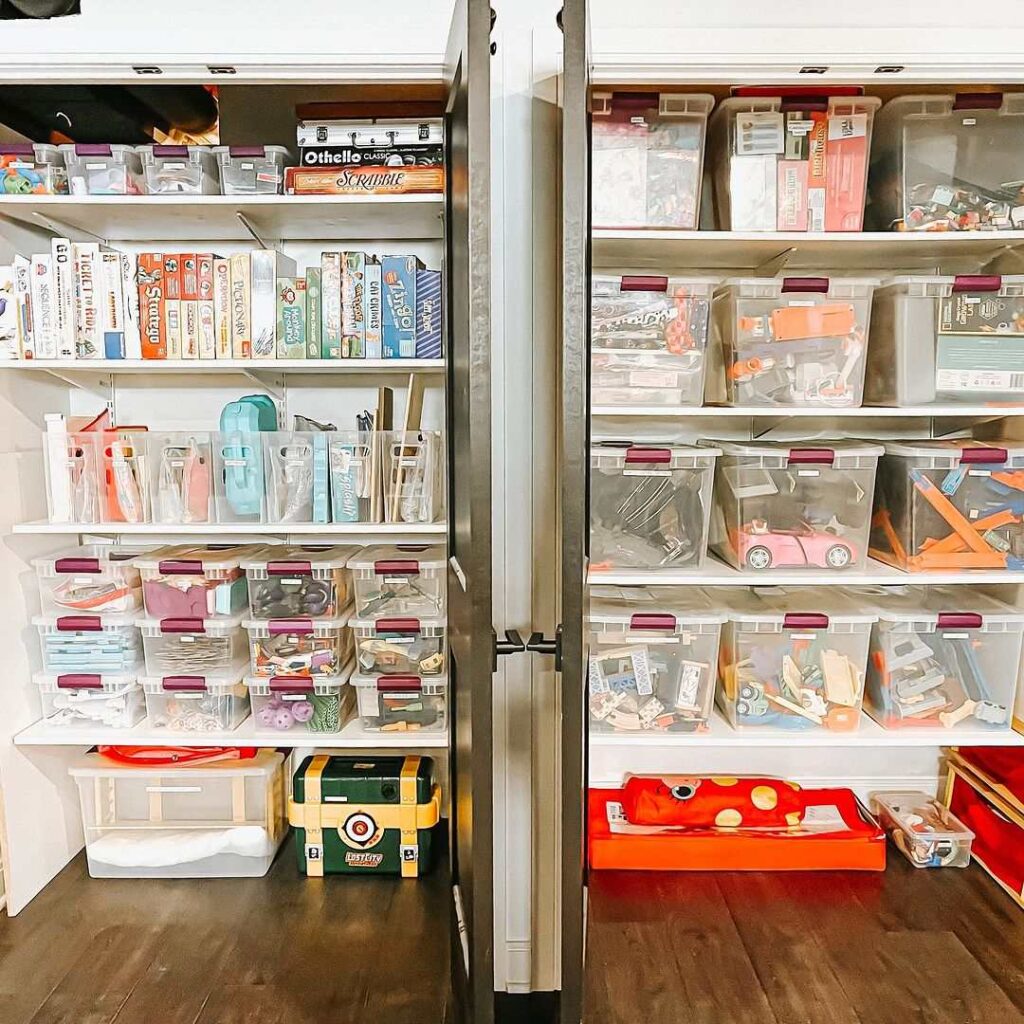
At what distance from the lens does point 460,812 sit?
168 centimetres

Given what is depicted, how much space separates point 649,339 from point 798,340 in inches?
13.4

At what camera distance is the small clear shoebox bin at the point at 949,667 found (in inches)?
84.5

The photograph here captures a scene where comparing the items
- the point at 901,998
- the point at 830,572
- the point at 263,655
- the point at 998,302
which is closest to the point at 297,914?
the point at 263,655

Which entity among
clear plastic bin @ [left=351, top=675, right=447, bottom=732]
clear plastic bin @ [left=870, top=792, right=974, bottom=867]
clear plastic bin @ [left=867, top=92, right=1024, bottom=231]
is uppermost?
clear plastic bin @ [left=867, top=92, right=1024, bottom=231]

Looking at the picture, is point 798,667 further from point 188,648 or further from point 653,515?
point 188,648

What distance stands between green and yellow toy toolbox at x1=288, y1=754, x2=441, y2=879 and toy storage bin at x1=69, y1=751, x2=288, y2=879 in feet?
0.33

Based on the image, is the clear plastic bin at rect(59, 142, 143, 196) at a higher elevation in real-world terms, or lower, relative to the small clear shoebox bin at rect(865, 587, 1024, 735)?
higher

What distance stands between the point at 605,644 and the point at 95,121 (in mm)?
1756

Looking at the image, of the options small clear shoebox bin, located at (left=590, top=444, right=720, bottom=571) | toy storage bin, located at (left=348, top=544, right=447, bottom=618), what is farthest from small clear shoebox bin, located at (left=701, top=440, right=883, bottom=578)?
toy storage bin, located at (left=348, top=544, right=447, bottom=618)

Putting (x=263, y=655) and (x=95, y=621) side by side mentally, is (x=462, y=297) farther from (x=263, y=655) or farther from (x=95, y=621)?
(x=95, y=621)

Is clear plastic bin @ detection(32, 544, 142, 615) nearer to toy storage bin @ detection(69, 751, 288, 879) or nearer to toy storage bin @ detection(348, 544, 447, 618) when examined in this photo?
toy storage bin @ detection(69, 751, 288, 879)

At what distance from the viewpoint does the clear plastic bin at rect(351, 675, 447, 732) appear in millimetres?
2244

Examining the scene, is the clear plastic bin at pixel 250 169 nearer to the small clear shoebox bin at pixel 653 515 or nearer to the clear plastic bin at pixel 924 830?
the small clear shoebox bin at pixel 653 515

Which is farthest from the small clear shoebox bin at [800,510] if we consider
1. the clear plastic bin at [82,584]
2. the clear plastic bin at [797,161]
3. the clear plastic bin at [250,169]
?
the clear plastic bin at [82,584]
